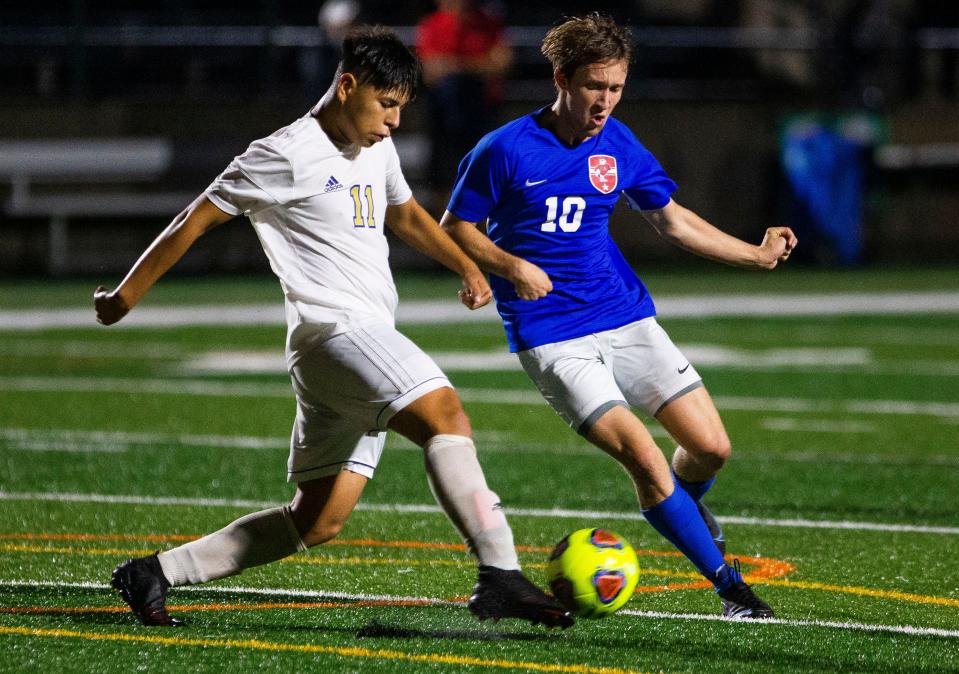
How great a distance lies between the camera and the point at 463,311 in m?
18.5

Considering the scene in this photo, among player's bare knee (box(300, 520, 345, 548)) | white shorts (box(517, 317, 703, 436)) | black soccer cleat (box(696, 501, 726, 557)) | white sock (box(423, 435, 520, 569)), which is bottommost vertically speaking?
black soccer cleat (box(696, 501, 726, 557))

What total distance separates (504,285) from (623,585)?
1.23 metres

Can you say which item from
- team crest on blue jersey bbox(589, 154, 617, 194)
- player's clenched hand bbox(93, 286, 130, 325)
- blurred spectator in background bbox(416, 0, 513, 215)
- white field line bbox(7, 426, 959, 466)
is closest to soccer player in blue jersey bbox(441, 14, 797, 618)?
team crest on blue jersey bbox(589, 154, 617, 194)

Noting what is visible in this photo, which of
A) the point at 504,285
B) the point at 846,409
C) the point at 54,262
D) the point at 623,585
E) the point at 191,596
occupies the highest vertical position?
the point at 504,285

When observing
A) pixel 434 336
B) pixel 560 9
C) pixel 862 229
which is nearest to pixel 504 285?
pixel 434 336

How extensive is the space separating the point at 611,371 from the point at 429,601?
1047 millimetres

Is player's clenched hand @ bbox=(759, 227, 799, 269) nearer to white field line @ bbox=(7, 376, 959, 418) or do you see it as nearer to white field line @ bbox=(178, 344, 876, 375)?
white field line @ bbox=(7, 376, 959, 418)

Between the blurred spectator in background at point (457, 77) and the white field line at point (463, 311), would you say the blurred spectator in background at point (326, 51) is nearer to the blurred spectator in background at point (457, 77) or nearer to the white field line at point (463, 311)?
the blurred spectator in background at point (457, 77)

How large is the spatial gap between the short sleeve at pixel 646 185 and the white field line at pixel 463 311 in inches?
423

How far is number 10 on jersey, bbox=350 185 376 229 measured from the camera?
18.1 ft

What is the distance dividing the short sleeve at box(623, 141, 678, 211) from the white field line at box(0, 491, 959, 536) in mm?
2138

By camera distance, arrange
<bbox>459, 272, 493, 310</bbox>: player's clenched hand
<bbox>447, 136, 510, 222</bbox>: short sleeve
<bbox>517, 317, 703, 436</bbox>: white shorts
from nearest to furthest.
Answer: <bbox>459, 272, 493, 310</bbox>: player's clenched hand → <bbox>517, 317, 703, 436</bbox>: white shorts → <bbox>447, 136, 510, 222</bbox>: short sleeve

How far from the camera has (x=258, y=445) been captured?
34.4 ft

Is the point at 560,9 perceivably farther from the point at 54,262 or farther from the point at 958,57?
the point at 54,262
